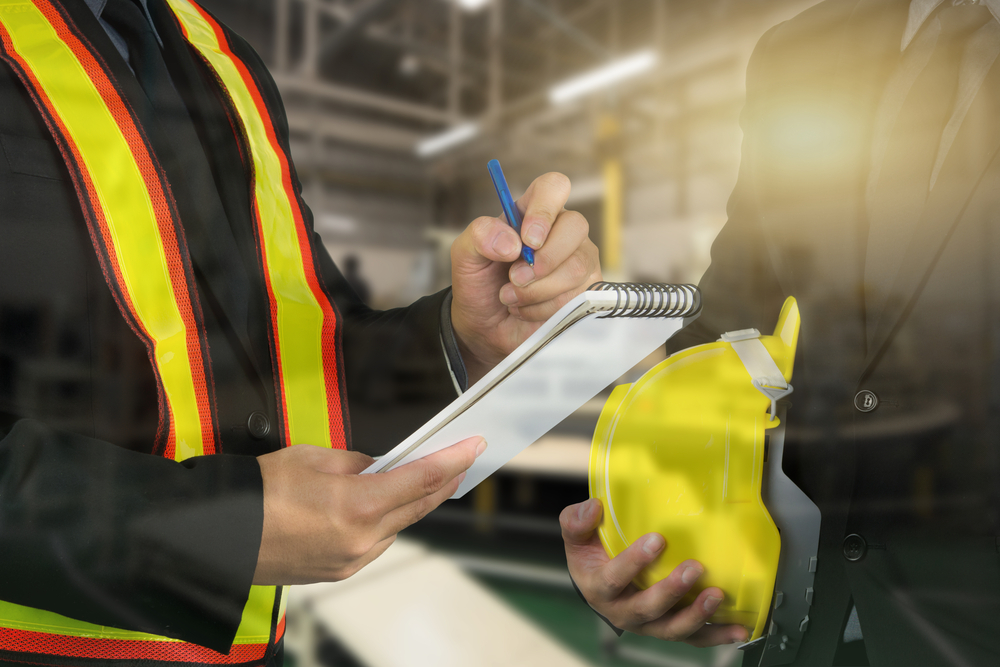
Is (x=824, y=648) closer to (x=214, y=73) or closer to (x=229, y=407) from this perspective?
(x=229, y=407)

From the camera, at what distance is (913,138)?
0.56 m

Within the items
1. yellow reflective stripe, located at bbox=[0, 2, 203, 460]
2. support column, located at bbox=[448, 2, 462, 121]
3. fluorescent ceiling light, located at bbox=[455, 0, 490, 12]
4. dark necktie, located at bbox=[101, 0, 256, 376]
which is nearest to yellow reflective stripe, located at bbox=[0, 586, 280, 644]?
yellow reflective stripe, located at bbox=[0, 2, 203, 460]

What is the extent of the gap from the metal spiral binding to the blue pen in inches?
3.1

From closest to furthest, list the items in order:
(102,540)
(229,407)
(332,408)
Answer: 1. (102,540)
2. (229,407)
3. (332,408)

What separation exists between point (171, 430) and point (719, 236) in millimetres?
536

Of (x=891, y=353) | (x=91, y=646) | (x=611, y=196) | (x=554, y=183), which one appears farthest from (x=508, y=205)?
(x=91, y=646)

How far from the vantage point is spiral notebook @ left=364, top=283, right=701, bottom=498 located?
0.42 m

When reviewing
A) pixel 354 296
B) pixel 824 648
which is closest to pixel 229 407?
pixel 354 296

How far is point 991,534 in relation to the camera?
0.51 meters

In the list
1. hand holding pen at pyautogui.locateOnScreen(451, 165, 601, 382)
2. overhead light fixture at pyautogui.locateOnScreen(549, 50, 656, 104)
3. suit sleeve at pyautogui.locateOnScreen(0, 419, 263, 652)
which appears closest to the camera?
suit sleeve at pyautogui.locateOnScreen(0, 419, 263, 652)

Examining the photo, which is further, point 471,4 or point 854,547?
point 471,4

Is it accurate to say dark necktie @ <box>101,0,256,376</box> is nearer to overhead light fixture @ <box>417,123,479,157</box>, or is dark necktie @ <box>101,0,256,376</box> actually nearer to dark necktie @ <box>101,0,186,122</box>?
dark necktie @ <box>101,0,186,122</box>

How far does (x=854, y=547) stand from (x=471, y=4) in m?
0.67

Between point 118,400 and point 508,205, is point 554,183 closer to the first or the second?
point 508,205
